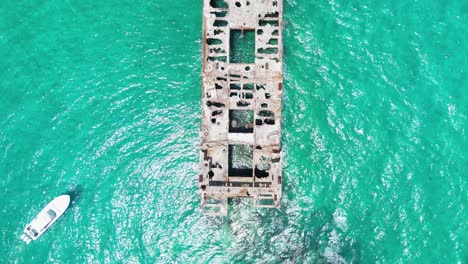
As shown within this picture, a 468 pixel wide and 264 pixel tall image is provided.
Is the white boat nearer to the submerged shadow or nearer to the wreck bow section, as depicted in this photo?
the submerged shadow

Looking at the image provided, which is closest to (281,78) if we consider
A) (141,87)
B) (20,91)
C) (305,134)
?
(305,134)

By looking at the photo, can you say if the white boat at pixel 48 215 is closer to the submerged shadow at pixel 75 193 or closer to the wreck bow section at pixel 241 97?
the submerged shadow at pixel 75 193

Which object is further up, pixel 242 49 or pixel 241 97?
pixel 242 49

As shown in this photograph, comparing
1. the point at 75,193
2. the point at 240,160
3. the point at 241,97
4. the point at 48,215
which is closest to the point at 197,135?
the point at 240,160

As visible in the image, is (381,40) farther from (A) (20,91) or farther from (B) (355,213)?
(A) (20,91)

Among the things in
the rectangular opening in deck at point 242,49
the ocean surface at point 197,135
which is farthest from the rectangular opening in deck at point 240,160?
the rectangular opening in deck at point 242,49

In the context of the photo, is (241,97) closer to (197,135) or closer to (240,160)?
(197,135)
